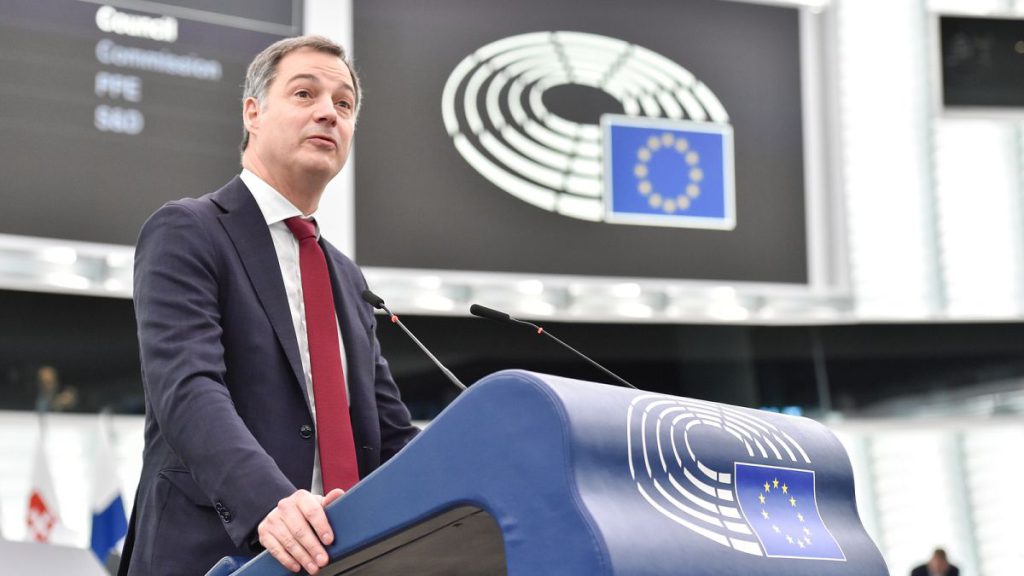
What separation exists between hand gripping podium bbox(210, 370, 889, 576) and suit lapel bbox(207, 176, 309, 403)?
1.17ft

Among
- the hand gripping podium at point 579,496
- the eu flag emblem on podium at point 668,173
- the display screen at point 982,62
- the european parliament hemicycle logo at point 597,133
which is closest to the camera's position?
the hand gripping podium at point 579,496

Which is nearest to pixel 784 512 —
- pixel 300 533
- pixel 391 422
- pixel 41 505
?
pixel 300 533

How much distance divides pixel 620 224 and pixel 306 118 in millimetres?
5721

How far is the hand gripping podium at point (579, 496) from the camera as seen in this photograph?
107cm

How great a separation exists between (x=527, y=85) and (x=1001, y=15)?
2819 mm

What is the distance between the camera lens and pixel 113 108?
6.10 metres

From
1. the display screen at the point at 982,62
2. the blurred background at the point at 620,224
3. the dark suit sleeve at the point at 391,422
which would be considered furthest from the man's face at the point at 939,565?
the dark suit sleeve at the point at 391,422

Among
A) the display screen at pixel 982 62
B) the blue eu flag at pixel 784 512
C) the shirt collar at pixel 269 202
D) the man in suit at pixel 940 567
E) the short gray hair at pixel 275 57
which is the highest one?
the display screen at pixel 982 62

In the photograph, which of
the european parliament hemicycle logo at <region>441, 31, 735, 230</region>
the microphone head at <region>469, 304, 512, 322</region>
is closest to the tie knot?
the microphone head at <region>469, 304, 512, 322</region>

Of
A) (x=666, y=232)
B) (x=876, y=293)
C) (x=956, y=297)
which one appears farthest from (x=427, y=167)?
(x=956, y=297)

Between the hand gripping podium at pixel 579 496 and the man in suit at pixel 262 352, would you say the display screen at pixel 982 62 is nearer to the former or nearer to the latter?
the man in suit at pixel 262 352

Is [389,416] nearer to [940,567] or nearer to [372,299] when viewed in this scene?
[372,299]

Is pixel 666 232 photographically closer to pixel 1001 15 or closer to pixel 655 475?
pixel 1001 15

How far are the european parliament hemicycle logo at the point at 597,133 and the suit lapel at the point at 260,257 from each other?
5.37 metres
